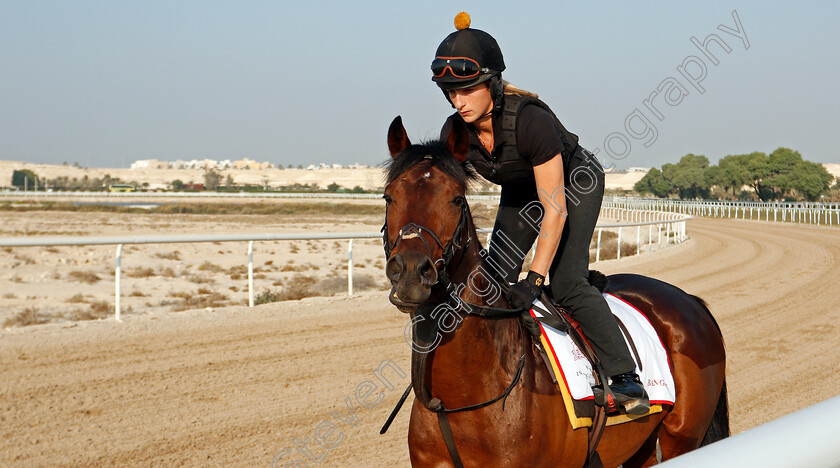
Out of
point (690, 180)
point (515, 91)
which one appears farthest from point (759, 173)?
point (515, 91)

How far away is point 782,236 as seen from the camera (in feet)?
87.4

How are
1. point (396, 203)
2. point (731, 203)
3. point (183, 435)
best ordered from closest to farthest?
point (396, 203) < point (183, 435) < point (731, 203)

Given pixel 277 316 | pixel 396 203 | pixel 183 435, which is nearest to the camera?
pixel 396 203

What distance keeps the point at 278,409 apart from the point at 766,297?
9096mm

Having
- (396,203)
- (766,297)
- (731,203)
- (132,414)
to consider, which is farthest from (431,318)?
(731,203)

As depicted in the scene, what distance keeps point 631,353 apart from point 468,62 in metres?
1.42

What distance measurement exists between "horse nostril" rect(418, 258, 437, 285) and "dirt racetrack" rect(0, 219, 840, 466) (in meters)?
2.58

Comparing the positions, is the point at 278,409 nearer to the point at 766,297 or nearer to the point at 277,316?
the point at 277,316

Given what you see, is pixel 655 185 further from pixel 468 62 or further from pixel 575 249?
pixel 468 62

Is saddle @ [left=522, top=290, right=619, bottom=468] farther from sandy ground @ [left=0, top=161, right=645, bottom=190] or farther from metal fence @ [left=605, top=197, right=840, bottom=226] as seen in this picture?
sandy ground @ [left=0, top=161, right=645, bottom=190]

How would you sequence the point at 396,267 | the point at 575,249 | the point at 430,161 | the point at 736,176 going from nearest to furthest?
the point at 396,267 → the point at 430,161 → the point at 575,249 → the point at 736,176

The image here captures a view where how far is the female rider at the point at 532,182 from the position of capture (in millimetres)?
2494

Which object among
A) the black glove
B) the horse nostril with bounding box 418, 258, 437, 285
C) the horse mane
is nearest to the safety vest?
the horse mane

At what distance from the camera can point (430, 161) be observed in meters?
2.28
